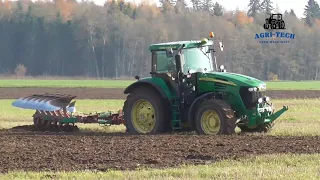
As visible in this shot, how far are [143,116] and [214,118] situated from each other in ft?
6.21

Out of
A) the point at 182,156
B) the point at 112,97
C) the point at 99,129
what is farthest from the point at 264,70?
the point at 182,156

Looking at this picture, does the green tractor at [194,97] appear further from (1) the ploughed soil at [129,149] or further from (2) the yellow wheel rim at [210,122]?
(1) the ploughed soil at [129,149]

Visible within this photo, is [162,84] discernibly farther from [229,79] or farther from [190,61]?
[229,79]

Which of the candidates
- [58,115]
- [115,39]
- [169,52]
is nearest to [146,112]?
[169,52]

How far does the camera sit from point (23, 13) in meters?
85.1

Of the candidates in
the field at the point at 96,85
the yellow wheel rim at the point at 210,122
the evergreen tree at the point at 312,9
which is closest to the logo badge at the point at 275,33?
the field at the point at 96,85

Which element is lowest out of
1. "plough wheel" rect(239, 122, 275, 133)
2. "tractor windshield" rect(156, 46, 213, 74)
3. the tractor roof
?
"plough wheel" rect(239, 122, 275, 133)

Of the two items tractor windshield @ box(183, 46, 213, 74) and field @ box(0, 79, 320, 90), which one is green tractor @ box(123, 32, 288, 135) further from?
field @ box(0, 79, 320, 90)

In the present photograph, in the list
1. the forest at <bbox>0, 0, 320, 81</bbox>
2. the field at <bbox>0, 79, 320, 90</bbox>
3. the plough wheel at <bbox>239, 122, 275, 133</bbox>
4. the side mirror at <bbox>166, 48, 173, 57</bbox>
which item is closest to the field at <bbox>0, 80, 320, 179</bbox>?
the plough wheel at <bbox>239, 122, 275, 133</bbox>

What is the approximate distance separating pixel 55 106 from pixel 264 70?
59.3m

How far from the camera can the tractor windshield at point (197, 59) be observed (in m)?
15.1

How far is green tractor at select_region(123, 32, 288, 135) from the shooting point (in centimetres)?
1444

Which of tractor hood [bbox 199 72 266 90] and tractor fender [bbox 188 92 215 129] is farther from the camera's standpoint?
tractor fender [bbox 188 92 215 129]

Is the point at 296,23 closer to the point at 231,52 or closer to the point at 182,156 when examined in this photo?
the point at 231,52
